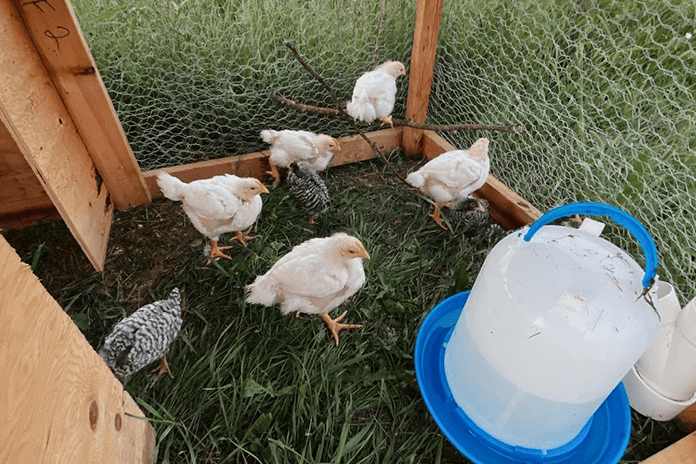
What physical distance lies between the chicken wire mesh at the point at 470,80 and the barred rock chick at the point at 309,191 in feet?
1.79

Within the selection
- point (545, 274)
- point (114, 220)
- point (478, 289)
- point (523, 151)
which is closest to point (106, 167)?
point (114, 220)

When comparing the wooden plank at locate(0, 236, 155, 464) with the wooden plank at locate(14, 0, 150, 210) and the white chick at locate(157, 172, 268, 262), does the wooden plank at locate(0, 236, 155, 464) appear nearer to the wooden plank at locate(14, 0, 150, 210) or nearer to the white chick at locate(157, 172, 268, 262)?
the white chick at locate(157, 172, 268, 262)

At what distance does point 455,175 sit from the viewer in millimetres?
Answer: 2268

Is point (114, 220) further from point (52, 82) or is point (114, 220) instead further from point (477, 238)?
point (477, 238)

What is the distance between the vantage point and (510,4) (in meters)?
2.60

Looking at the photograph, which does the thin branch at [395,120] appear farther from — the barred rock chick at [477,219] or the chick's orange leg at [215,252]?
the chick's orange leg at [215,252]

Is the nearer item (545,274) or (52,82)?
(545,274)

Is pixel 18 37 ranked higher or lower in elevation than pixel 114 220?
higher

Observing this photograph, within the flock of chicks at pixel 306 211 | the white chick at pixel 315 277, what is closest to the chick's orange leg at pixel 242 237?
the flock of chicks at pixel 306 211

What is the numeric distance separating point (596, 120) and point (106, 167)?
110 inches


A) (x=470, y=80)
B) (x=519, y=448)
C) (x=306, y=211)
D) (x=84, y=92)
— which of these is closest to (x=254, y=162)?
(x=306, y=211)

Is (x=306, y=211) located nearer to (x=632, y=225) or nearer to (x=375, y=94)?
(x=375, y=94)

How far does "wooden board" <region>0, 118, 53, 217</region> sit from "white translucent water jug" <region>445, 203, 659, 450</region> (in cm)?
232

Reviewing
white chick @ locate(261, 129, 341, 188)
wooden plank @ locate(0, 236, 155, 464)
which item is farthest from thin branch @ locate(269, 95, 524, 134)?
wooden plank @ locate(0, 236, 155, 464)
